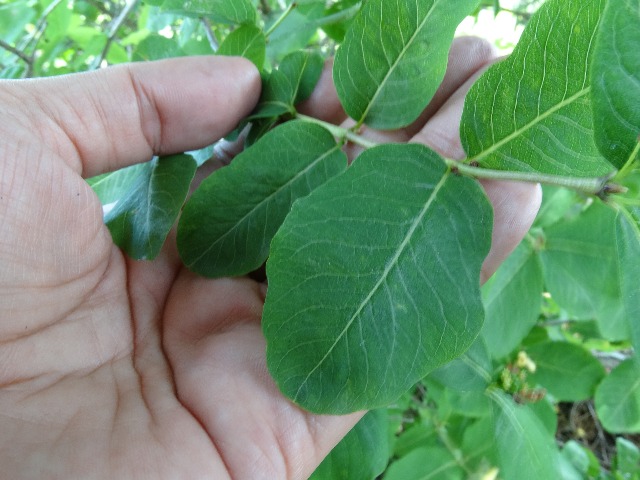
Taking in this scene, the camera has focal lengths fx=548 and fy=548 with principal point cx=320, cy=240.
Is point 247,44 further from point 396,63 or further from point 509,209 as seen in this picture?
point 509,209

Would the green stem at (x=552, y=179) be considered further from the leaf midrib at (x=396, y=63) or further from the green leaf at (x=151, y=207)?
the green leaf at (x=151, y=207)

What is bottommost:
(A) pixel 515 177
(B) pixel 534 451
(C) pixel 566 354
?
(C) pixel 566 354

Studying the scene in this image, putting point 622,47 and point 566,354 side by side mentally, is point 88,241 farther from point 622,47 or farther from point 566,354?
point 566,354

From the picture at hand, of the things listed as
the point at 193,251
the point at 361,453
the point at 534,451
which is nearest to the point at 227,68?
the point at 193,251

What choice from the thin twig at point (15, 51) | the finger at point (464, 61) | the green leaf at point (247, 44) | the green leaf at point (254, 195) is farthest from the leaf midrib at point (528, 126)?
the thin twig at point (15, 51)

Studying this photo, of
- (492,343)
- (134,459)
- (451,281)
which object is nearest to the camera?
(451,281)

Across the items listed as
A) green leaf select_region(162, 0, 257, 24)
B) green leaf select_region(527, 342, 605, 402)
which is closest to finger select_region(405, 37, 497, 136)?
green leaf select_region(162, 0, 257, 24)
